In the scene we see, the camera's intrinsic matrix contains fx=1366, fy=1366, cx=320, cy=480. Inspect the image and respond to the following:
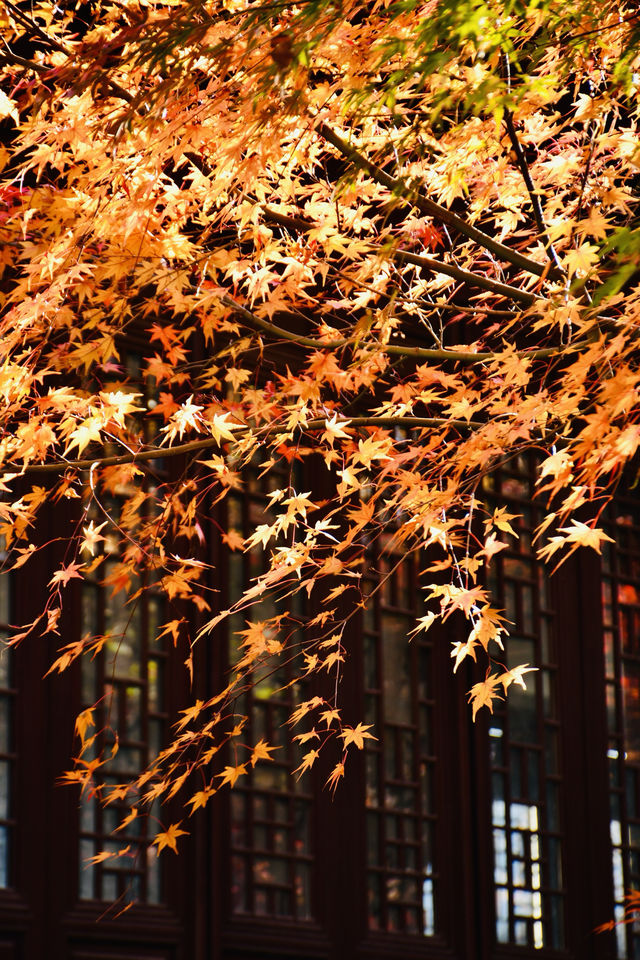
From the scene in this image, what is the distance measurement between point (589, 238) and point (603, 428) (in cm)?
279

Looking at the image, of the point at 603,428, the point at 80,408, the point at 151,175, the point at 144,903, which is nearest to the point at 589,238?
the point at 151,175

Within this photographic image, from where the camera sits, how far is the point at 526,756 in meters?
8.44

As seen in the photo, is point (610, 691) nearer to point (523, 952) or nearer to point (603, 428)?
point (523, 952)

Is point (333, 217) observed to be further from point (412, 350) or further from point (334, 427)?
point (334, 427)

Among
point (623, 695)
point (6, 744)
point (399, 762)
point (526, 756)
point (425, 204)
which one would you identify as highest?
point (425, 204)

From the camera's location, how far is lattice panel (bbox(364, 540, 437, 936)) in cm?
754

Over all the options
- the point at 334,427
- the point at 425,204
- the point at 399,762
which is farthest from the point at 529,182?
the point at 399,762

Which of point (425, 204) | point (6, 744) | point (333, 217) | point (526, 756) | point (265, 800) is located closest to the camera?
point (425, 204)

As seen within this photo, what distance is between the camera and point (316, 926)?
711cm

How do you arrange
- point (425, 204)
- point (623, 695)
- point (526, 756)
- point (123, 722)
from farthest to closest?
point (623, 695), point (526, 756), point (123, 722), point (425, 204)

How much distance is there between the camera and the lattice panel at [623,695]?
8.85 m

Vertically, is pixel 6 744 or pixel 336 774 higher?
pixel 6 744

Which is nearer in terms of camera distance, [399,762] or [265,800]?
[265,800]

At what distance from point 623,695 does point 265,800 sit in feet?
10.3
